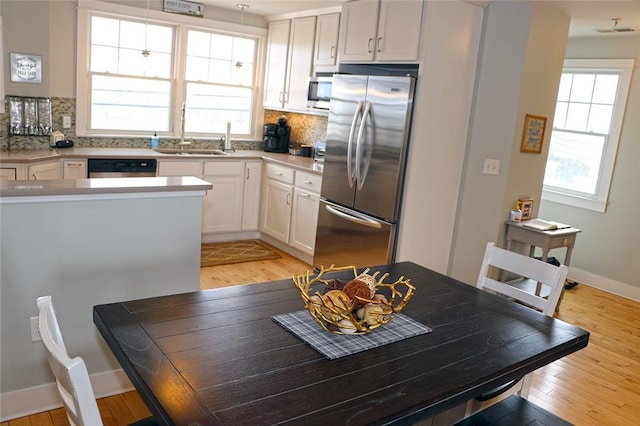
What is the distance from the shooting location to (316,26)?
5078 millimetres

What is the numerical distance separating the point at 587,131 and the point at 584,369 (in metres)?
2.74

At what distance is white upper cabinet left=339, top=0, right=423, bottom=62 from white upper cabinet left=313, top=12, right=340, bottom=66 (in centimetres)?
59

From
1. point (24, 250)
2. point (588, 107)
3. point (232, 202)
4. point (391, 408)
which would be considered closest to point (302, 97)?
point (232, 202)

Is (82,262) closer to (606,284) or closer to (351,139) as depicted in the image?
(351,139)

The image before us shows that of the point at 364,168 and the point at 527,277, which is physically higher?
the point at 364,168

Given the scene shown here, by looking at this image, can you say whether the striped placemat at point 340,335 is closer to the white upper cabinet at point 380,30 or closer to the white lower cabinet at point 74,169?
the white upper cabinet at point 380,30

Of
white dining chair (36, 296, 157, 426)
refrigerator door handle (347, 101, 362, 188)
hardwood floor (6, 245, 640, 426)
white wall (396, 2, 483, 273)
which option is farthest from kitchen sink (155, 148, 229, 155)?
white dining chair (36, 296, 157, 426)

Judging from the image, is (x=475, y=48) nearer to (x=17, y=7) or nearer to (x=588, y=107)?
(x=588, y=107)

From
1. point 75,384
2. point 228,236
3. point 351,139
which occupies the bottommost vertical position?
point 228,236

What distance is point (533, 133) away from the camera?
13.7 feet

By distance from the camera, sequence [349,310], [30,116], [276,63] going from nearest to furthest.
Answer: [349,310], [30,116], [276,63]

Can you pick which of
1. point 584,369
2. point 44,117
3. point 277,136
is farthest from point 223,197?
point 584,369

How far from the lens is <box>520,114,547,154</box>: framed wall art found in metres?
4.10

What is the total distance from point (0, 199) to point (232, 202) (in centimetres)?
317
